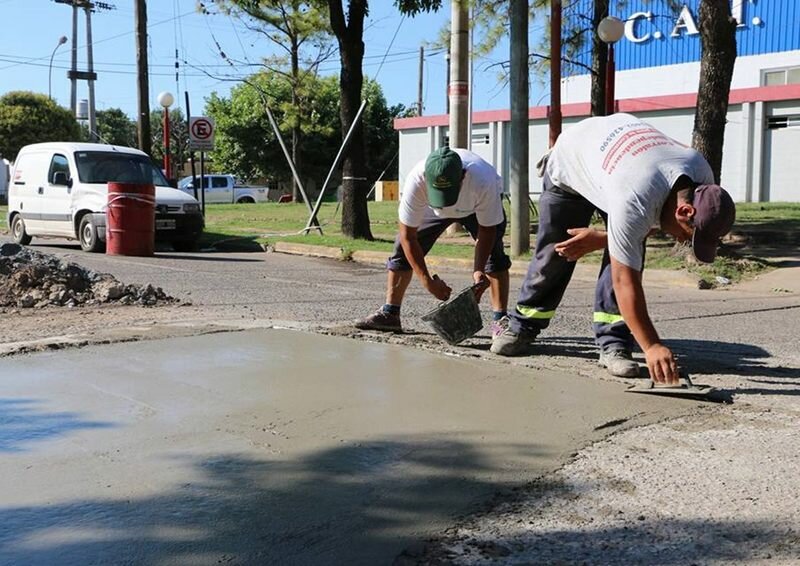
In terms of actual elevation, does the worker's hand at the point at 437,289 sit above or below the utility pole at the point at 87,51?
below

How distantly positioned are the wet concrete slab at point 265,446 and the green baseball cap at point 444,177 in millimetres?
971

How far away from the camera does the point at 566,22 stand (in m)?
18.0

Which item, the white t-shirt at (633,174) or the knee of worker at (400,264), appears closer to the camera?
the white t-shirt at (633,174)

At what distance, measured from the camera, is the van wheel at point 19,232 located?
50.1ft

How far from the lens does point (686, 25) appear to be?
105 feet

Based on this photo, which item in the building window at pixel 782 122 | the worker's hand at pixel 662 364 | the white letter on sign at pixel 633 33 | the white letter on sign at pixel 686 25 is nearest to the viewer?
the worker's hand at pixel 662 364

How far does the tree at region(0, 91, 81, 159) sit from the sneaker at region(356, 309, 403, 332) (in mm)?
43156

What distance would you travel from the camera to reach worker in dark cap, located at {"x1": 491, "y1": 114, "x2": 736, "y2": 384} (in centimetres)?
358

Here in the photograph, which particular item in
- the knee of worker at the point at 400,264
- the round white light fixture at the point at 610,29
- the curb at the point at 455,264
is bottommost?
the curb at the point at 455,264

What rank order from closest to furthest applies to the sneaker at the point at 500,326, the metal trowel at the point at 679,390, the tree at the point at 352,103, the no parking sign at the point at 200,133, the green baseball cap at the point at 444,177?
the metal trowel at the point at 679,390 → the green baseball cap at the point at 444,177 → the sneaker at the point at 500,326 → the tree at the point at 352,103 → the no parking sign at the point at 200,133

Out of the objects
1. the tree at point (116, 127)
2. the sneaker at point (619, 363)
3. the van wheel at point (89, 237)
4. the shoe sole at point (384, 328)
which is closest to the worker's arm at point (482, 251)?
the shoe sole at point (384, 328)

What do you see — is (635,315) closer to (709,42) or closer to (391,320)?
(391,320)

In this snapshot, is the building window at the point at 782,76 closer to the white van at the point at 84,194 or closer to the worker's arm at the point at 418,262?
the white van at the point at 84,194

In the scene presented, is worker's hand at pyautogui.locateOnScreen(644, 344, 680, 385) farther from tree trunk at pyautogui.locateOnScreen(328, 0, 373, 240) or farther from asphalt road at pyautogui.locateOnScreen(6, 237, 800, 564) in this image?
tree trunk at pyautogui.locateOnScreen(328, 0, 373, 240)
